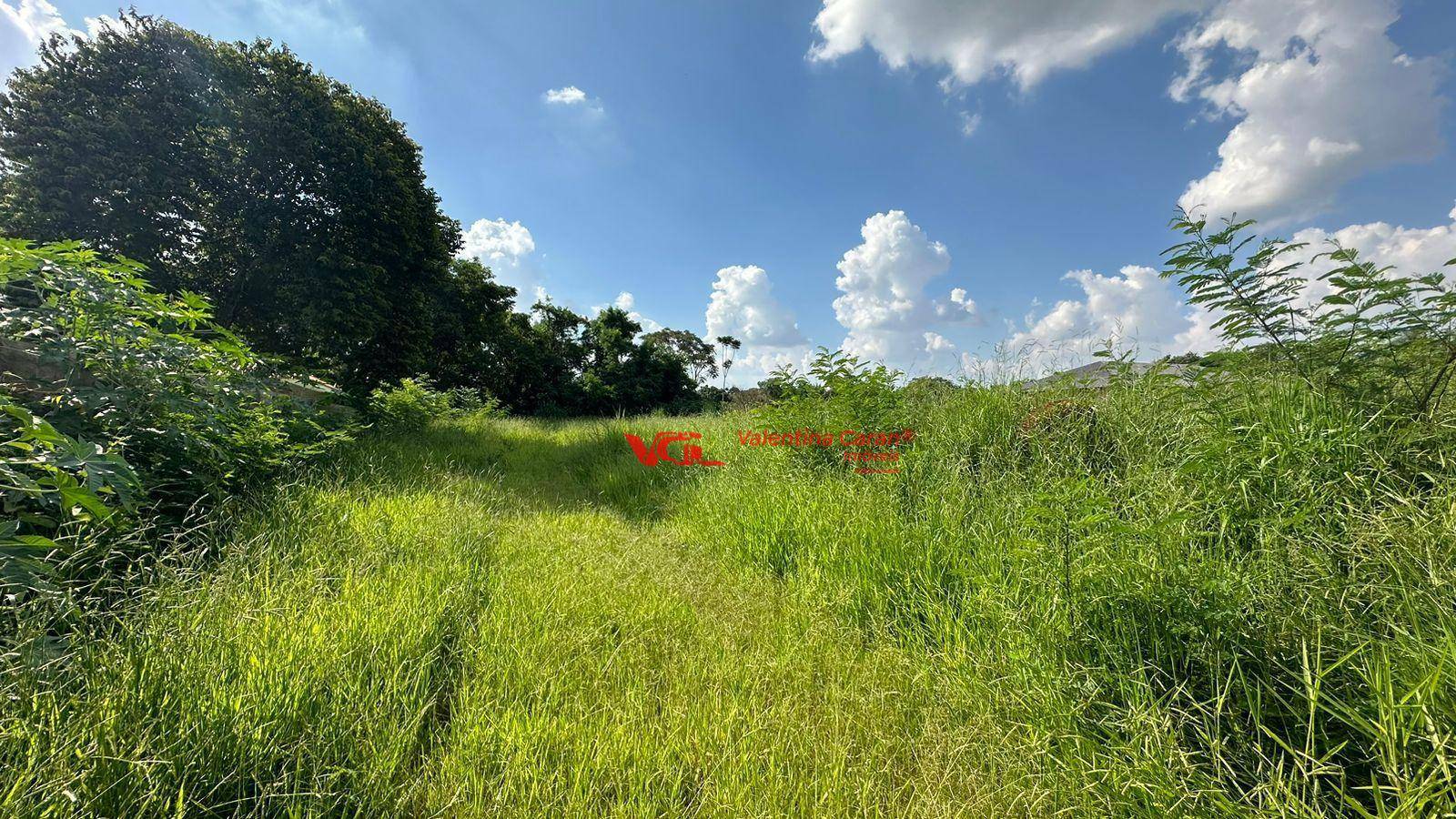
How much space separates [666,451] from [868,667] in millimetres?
5152

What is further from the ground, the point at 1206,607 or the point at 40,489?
the point at 40,489

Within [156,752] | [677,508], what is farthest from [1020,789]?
[677,508]

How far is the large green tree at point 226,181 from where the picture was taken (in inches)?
264

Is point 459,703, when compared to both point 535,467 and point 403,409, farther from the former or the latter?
point 403,409

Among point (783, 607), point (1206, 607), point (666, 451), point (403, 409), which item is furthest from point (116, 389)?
point (1206, 607)

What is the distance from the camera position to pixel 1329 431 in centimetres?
185

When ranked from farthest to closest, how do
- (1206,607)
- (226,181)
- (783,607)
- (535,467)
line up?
(226,181) → (535,467) → (783,607) → (1206,607)

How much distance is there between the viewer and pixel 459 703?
171 centimetres

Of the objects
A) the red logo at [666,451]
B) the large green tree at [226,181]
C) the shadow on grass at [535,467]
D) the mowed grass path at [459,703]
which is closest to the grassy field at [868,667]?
the mowed grass path at [459,703]

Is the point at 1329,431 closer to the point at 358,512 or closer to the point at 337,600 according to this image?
the point at 337,600

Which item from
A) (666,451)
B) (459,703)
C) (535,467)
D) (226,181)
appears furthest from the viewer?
(226,181)

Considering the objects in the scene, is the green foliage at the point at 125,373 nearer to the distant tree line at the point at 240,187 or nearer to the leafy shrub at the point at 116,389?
the leafy shrub at the point at 116,389

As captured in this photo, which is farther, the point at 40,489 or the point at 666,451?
the point at 666,451

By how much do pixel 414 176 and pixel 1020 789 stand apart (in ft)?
42.0
